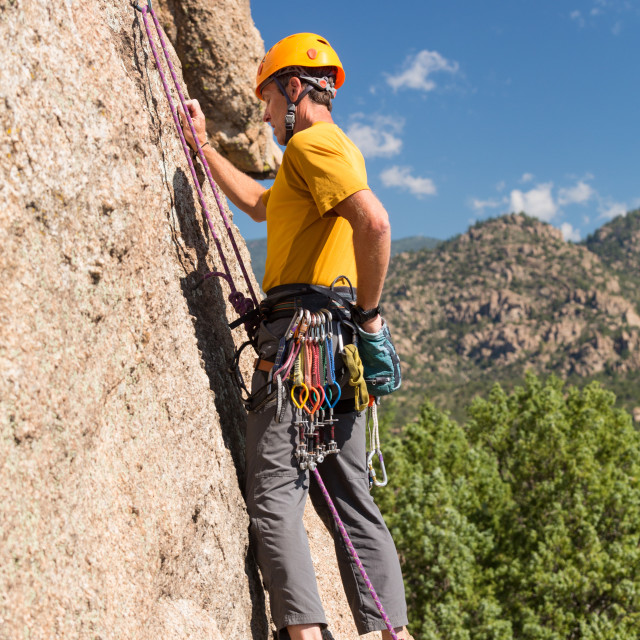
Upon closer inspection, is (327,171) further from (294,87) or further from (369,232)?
(294,87)

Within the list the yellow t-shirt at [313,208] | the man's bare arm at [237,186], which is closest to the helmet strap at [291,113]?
the yellow t-shirt at [313,208]

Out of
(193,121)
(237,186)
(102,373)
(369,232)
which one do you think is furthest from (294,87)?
(102,373)

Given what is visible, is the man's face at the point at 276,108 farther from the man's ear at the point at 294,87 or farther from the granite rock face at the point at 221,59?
the granite rock face at the point at 221,59

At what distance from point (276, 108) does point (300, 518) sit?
1.94 metres

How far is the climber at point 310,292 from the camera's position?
273cm

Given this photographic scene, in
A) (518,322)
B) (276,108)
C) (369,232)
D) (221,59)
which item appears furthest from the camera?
(518,322)

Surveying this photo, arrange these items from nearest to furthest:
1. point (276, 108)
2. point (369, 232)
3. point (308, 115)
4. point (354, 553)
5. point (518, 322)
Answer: point (369, 232) → point (354, 553) → point (308, 115) → point (276, 108) → point (518, 322)

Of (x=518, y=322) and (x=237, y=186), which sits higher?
(x=518, y=322)

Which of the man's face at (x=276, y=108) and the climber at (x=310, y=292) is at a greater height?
the man's face at (x=276, y=108)

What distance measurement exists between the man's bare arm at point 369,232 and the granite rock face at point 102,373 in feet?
2.74

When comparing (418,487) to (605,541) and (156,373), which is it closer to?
(605,541)

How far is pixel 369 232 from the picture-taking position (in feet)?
8.82

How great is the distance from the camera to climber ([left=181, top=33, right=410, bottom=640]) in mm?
2727

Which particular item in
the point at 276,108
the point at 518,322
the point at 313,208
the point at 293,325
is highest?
the point at 518,322
